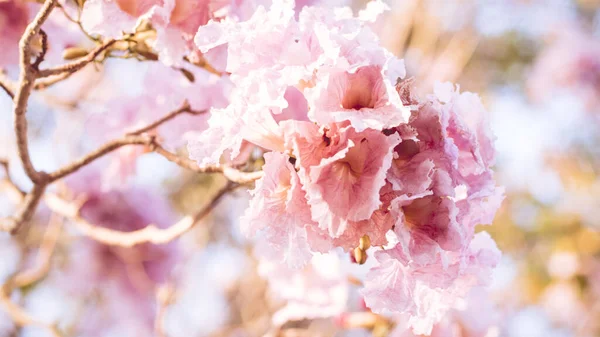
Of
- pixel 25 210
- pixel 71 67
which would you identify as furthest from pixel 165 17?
pixel 25 210

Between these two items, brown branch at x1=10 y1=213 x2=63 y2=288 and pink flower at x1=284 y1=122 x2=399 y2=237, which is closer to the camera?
pink flower at x1=284 y1=122 x2=399 y2=237

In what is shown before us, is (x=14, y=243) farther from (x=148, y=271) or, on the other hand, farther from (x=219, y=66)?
(x=219, y=66)

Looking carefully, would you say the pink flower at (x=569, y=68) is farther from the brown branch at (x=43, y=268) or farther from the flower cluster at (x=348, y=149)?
the flower cluster at (x=348, y=149)

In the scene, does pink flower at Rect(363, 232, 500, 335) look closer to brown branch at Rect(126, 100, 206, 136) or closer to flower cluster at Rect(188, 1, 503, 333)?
flower cluster at Rect(188, 1, 503, 333)

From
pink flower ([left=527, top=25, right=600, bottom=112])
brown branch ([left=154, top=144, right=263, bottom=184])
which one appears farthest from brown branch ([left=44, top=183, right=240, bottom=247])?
pink flower ([left=527, top=25, right=600, bottom=112])

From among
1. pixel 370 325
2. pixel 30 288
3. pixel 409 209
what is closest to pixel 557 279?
pixel 370 325

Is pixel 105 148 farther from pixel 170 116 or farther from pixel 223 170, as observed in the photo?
pixel 223 170
